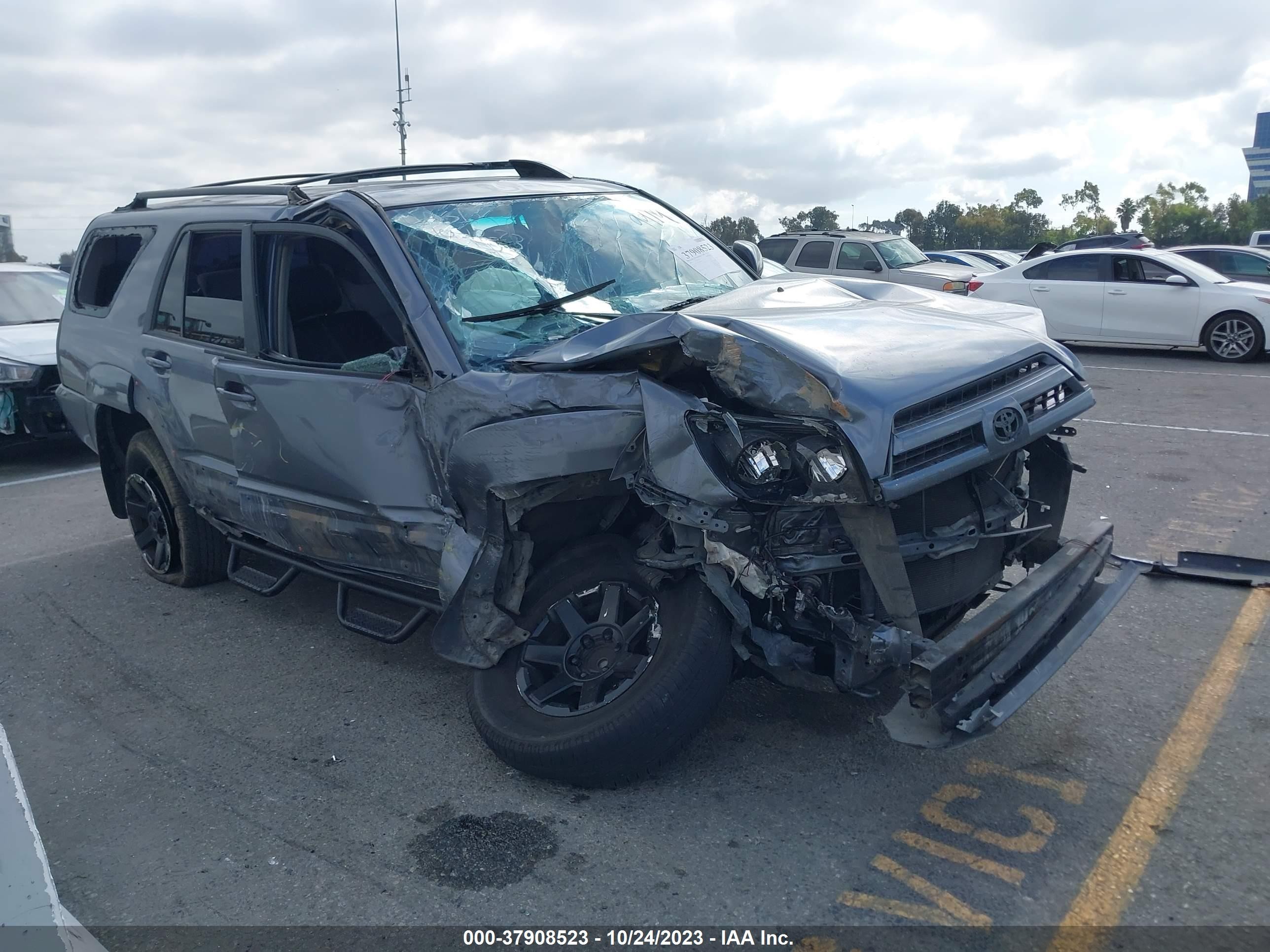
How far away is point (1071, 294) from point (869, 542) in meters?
13.0

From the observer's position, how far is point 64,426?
9281 millimetres

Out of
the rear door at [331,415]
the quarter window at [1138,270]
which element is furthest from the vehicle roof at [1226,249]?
the rear door at [331,415]

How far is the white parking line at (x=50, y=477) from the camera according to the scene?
8.98 meters

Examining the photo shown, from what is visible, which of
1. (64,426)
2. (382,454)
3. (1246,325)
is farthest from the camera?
(1246,325)

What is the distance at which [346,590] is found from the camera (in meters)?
4.57

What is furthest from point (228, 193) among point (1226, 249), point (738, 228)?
point (738, 228)

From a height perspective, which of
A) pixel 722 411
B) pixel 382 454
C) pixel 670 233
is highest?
pixel 670 233

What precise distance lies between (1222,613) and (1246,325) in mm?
10120

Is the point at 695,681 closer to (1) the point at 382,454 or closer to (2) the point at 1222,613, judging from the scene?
(1) the point at 382,454

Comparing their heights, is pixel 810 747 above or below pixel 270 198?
below

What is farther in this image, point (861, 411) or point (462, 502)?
point (462, 502)

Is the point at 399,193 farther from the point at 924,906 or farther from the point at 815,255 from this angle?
the point at 815,255

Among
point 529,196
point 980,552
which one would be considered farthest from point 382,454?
point 980,552

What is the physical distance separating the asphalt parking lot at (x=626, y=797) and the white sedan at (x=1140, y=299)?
32.0 feet
